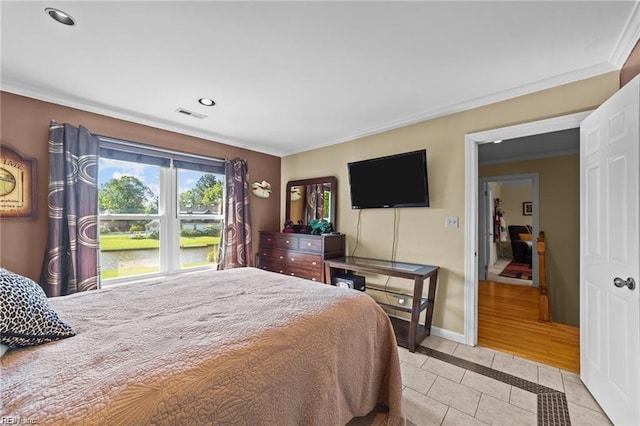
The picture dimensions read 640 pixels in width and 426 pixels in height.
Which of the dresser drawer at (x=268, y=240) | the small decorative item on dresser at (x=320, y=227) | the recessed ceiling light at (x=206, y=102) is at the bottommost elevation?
the dresser drawer at (x=268, y=240)

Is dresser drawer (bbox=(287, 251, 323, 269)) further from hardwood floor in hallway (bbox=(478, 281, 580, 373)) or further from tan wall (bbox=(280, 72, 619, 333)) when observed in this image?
hardwood floor in hallway (bbox=(478, 281, 580, 373))

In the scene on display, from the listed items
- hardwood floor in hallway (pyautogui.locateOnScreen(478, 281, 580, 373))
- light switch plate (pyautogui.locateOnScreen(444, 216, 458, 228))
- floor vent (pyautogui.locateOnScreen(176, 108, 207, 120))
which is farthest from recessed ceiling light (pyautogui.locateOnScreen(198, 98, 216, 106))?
hardwood floor in hallway (pyautogui.locateOnScreen(478, 281, 580, 373))

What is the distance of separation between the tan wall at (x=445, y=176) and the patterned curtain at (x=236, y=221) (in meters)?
1.61

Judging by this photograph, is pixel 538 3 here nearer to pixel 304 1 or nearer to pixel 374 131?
pixel 304 1

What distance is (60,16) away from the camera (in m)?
1.54

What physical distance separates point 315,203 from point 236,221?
120cm

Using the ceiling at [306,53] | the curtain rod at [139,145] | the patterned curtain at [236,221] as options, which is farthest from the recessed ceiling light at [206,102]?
the patterned curtain at [236,221]

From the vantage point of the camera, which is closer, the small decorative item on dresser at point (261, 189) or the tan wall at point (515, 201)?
the small decorative item on dresser at point (261, 189)

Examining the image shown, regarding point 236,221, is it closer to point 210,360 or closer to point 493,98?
point 210,360

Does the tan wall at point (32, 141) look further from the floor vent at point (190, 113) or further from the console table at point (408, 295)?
the console table at point (408, 295)

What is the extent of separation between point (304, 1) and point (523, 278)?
6.42m

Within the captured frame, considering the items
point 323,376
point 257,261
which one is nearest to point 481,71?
point 323,376

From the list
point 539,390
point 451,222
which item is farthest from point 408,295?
point 539,390

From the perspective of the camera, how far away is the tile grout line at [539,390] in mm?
1675
